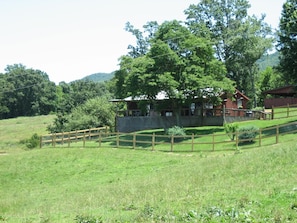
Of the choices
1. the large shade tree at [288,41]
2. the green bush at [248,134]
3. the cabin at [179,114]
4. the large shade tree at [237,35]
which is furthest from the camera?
the large shade tree at [237,35]

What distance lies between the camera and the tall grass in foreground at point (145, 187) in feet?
26.3

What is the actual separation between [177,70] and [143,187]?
2309cm

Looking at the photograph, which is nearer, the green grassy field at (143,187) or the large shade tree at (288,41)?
Answer: the green grassy field at (143,187)

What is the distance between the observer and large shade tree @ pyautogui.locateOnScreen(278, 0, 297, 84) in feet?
95.2

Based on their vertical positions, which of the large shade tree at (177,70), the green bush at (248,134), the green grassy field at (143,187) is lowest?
the green grassy field at (143,187)

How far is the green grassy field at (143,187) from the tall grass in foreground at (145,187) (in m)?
0.02

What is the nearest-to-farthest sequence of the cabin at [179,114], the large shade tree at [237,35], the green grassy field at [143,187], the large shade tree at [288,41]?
1. the green grassy field at [143,187]
2. the large shade tree at [288,41]
3. the cabin at [179,114]
4. the large shade tree at [237,35]

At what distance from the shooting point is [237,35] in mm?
51344

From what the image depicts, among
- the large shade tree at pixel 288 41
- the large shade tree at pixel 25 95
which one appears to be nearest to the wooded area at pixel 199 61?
the large shade tree at pixel 288 41

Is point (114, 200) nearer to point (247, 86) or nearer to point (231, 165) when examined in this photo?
point (231, 165)

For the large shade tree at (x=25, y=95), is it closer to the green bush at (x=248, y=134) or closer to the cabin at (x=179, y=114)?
the cabin at (x=179, y=114)

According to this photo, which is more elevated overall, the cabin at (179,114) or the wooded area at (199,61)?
the wooded area at (199,61)

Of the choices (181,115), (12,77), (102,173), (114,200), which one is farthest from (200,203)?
(12,77)

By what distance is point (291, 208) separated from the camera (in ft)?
25.3
